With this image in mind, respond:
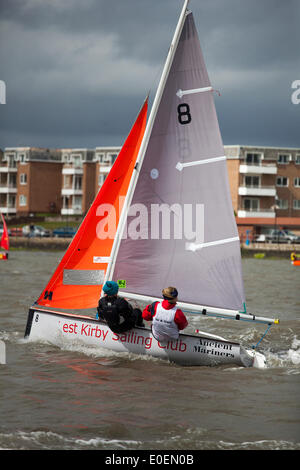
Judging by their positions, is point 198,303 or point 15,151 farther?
point 15,151

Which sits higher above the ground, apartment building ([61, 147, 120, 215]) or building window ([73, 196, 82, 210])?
apartment building ([61, 147, 120, 215])

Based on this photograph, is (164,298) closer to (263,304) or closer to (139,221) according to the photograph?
(139,221)

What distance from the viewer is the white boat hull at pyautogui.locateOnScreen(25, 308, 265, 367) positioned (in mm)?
11562

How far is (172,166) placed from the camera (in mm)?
11922

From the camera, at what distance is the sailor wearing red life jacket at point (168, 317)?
11172mm

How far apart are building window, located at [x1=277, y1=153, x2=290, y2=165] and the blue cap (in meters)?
71.0

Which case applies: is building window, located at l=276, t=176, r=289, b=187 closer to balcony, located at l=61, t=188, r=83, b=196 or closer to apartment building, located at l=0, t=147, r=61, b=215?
balcony, located at l=61, t=188, r=83, b=196

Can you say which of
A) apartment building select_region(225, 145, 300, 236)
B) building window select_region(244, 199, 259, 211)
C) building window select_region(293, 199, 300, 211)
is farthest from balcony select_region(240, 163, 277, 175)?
building window select_region(293, 199, 300, 211)

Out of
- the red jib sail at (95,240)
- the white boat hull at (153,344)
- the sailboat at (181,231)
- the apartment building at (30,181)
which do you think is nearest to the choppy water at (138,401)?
the white boat hull at (153,344)

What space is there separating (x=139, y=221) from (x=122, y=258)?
0.73 meters

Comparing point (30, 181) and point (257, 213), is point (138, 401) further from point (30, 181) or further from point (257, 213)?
point (30, 181)

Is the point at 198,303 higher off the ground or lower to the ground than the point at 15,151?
lower
